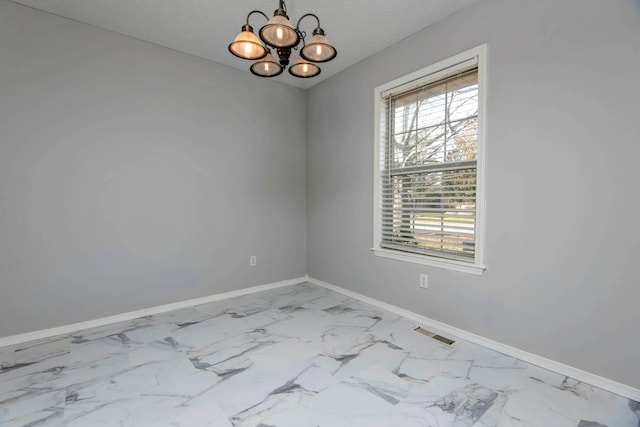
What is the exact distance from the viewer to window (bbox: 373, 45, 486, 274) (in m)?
2.40

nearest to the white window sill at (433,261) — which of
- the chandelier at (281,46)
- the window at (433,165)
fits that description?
the window at (433,165)

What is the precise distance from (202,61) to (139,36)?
0.59m

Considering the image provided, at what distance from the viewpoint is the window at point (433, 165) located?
240cm

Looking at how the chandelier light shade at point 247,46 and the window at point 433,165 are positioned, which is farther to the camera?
the window at point 433,165

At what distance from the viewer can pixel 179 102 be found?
3094 millimetres

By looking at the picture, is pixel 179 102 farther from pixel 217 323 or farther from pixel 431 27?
pixel 431 27

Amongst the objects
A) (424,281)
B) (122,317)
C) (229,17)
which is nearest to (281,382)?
(424,281)

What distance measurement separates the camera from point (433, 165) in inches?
105

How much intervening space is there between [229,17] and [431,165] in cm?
212

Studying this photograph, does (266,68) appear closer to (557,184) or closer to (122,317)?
(557,184)

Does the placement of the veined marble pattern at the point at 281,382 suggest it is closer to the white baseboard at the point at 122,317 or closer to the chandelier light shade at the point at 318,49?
the white baseboard at the point at 122,317

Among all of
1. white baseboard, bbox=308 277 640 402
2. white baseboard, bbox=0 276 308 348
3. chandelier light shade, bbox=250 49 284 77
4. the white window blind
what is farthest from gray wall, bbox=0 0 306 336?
white baseboard, bbox=308 277 640 402

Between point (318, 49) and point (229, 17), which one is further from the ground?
point (229, 17)

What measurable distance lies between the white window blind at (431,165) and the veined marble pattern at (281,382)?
0.81m
